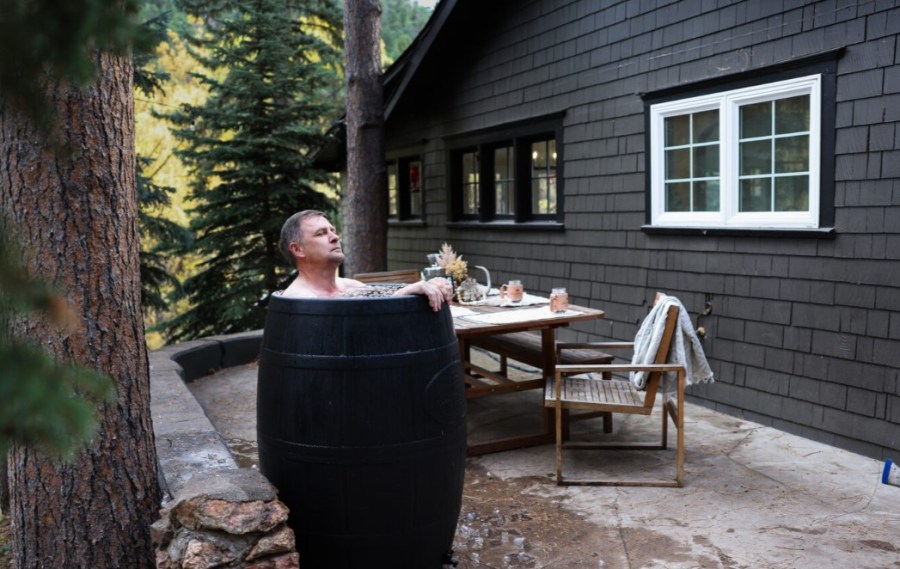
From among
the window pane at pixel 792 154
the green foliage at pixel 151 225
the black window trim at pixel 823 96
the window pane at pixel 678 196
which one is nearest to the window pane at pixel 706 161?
the window pane at pixel 678 196

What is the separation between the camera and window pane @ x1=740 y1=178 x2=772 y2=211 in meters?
5.11

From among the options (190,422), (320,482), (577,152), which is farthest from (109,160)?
(577,152)

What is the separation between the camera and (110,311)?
259 cm

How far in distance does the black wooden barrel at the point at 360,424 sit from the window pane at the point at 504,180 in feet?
18.5

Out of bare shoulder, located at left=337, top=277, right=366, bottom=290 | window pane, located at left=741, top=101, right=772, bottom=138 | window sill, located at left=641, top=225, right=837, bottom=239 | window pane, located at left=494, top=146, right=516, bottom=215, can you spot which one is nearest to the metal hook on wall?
window sill, located at left=641, top=225, right=837, bottom=239

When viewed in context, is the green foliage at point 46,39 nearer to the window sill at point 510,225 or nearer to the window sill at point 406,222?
the window sill at point 510,225

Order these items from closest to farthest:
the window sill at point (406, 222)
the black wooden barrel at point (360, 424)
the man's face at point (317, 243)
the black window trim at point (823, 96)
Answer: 1. the black wooden barrel at point (360, 424)
2. the man's face at point (317, 243)
3. the black window trim at point (823, 96)
4. the window sill at point (406, 222)

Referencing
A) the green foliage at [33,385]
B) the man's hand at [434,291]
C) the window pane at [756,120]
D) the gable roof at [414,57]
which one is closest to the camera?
the green foliage at [33,385]

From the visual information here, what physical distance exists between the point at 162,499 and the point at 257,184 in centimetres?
830

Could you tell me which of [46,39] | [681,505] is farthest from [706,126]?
[46,39]

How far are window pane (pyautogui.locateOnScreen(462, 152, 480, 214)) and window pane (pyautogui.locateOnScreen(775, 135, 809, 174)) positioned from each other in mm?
4155

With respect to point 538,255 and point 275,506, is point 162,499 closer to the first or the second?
point 275,506

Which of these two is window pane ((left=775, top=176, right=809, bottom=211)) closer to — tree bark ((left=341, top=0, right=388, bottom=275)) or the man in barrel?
the man in barrel

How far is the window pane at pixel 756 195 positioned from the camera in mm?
5109
